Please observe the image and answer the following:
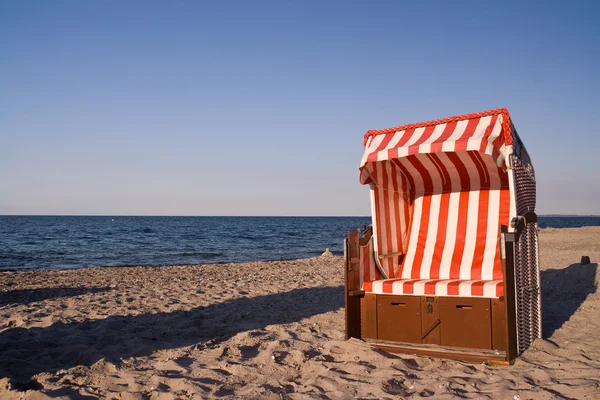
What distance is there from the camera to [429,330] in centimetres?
448

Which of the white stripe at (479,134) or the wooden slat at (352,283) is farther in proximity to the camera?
the wooden slat at (352,283)

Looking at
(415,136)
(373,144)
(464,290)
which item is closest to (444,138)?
(415,136)

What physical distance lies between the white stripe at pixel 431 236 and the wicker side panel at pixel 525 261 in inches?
44.8

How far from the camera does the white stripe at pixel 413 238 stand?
5.80 m

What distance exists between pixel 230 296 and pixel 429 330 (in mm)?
3962

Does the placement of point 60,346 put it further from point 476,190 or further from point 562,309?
point 562,309

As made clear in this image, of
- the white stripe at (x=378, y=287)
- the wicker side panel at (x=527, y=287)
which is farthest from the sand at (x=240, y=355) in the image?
the white stripe at (x=378, y=287)

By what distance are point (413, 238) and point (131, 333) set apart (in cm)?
341

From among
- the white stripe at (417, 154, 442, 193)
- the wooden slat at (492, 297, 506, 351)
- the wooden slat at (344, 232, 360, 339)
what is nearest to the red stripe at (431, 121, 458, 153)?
the white stripe at (417, 154, 442, 193)

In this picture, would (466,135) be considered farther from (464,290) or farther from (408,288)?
(408,288)

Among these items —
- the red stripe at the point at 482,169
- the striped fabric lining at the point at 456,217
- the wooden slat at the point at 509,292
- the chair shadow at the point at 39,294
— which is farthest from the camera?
Answer: the chair shadow at the point at 39,294

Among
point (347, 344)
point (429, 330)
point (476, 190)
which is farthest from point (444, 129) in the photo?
point (347, 344)

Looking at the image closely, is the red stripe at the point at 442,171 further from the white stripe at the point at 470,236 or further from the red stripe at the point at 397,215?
the red stripe at the point at 397,215

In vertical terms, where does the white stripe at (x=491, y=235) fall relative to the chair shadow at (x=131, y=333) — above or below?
above
